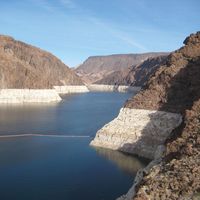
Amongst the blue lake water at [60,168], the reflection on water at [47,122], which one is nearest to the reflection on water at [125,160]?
the blue lake water at [60,168]

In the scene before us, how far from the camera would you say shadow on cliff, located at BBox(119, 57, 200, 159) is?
44.0 meters

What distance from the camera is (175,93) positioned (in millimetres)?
47594

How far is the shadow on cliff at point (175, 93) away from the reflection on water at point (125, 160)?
1.15m

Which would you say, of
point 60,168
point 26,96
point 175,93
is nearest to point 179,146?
point 60,168

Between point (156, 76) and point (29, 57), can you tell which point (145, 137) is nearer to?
point (156, 76)

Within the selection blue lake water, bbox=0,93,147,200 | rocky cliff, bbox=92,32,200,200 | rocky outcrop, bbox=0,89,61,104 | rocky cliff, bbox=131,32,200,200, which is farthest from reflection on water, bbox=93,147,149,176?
rocky outcrop, bbox=0,89,61,104

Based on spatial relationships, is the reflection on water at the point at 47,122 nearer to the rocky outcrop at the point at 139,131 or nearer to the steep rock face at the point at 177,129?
the rocky outcrop at the point at 139,131

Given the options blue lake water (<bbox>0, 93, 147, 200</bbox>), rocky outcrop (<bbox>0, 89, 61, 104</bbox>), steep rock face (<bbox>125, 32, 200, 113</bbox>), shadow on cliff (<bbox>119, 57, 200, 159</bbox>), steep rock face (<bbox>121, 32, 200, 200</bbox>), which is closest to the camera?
steep rock face (<bbox>121, 32, 200, 200</bbox>)

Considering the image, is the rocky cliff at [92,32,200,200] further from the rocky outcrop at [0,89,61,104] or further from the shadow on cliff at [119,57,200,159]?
the rocky outcrop at [0,89,61,104]

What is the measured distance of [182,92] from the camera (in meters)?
47.1

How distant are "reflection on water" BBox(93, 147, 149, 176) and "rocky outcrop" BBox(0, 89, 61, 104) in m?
67.2

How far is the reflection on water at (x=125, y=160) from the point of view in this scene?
3922 centimetres

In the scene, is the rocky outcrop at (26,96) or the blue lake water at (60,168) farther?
the rocky outcrop at (26,96)

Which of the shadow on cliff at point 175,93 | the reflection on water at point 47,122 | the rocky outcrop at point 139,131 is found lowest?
the reflection on water at point 47,122
